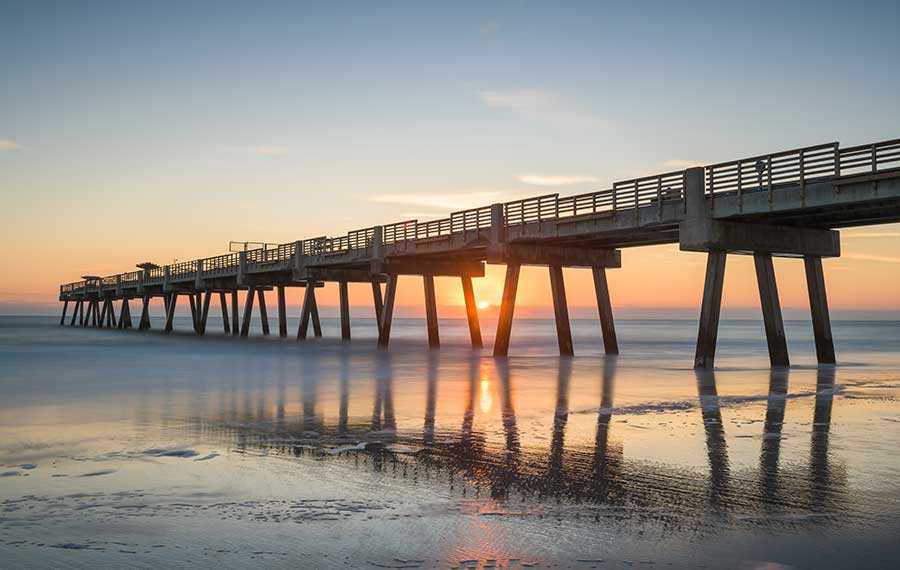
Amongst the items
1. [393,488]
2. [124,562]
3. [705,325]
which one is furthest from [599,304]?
[124,562]

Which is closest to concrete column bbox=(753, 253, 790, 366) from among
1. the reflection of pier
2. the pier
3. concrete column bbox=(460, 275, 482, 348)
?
the pier

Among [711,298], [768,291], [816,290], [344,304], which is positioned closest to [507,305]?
[711,298]

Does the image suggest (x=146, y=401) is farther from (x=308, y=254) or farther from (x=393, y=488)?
(x=308, y=254)

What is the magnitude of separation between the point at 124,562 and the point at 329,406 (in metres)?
11.7

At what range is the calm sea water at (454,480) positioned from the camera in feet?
22.5

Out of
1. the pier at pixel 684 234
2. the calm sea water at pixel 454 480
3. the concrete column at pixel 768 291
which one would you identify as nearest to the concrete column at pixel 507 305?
the pier at pixel 684 234

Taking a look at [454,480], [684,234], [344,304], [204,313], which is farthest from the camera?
[204,313]

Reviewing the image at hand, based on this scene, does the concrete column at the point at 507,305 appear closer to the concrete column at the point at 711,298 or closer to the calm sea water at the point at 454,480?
the concrete column at the point at 711,298

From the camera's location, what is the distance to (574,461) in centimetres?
1086

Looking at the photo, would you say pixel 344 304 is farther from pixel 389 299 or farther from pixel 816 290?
pixel 816 290

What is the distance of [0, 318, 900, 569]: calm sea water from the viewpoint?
22.5 ft

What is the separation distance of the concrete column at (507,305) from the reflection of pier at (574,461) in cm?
1943

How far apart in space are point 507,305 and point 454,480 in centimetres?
2912

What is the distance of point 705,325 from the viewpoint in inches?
1123
